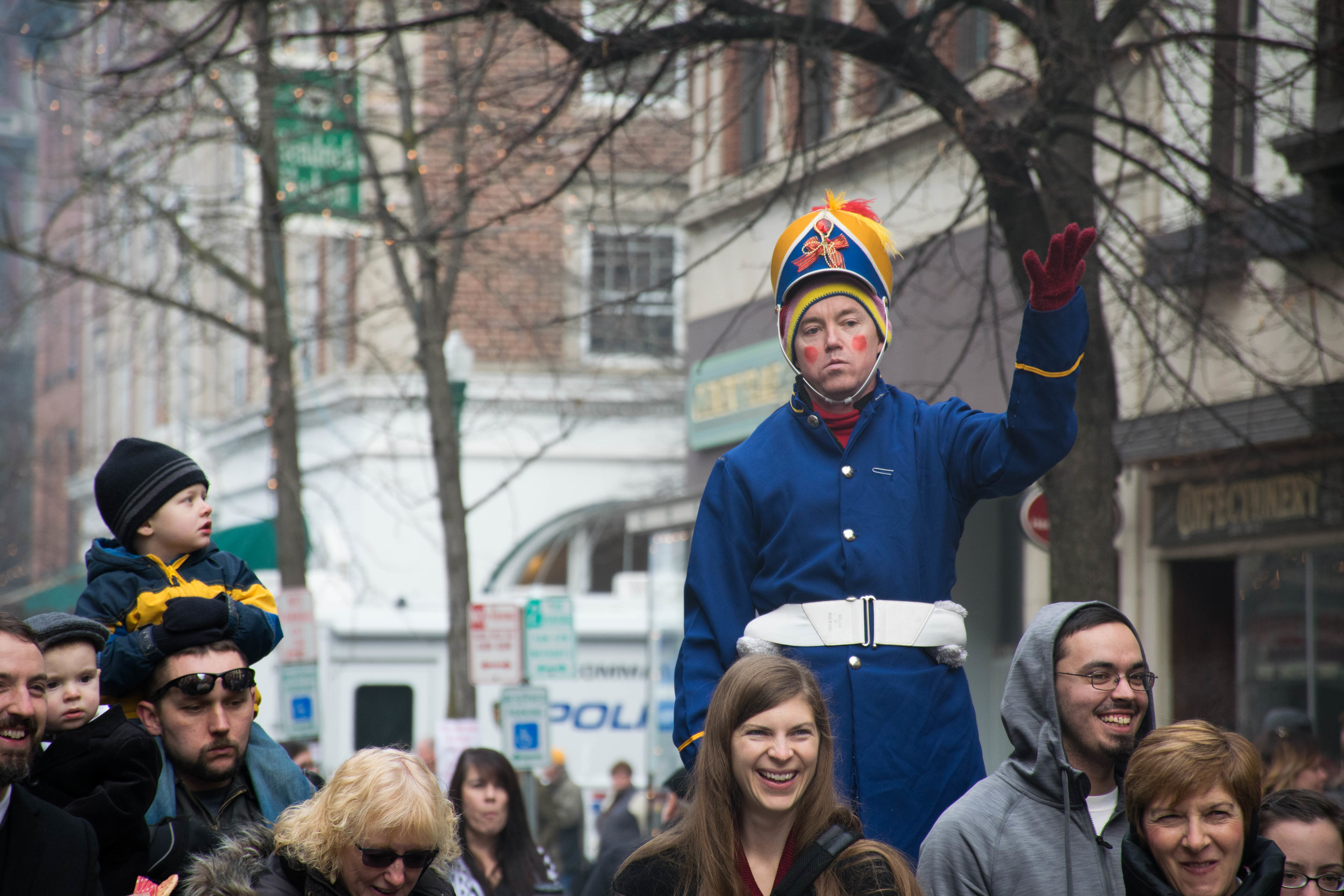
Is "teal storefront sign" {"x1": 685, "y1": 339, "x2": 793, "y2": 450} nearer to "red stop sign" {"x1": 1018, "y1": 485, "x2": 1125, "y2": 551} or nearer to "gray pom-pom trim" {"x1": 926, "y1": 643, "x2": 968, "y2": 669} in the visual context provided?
"red stop sign" {"x1": 1018, "y1": 485, "x2": 1125, "y2": 551}

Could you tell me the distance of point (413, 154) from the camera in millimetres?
12305

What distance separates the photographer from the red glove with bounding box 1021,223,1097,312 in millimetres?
3791

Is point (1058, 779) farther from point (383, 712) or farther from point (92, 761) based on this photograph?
point (383, 712)

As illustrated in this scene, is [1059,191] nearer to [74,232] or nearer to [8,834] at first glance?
[8,834]

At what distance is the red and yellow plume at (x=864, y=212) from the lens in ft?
14.4

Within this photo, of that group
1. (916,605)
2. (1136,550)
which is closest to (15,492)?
(1136,550)

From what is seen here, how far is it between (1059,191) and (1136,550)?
4773 mm

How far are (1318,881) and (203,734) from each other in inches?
109

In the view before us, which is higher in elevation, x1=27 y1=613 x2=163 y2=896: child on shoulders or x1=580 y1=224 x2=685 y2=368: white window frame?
x1=580 y1=224 x2=685 y2=368: white window frame

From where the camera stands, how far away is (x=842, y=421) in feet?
14.1

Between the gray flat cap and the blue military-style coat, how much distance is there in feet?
4.55

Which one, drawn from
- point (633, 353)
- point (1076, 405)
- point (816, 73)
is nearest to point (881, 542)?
point (1076, 405)

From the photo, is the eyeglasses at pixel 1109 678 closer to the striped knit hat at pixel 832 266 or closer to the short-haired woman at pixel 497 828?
the striped knit hat at pixel 832 266

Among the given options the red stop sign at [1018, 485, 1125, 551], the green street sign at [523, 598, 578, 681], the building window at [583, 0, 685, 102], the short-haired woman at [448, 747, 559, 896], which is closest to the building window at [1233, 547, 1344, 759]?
the red stop sign at [1018, 485, 1125, 551]
